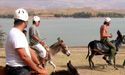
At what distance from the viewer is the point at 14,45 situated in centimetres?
319

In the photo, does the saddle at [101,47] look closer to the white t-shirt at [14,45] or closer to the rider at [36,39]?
the rider at [36,39]

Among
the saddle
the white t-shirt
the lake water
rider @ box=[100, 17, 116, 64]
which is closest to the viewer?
the white t-shirt

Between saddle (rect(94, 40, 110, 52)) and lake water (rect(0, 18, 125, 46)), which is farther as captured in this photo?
lake water (rect(0, 18, 125, 46))

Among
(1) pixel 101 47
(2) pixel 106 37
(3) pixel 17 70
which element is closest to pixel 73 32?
(1) pixel 101 47

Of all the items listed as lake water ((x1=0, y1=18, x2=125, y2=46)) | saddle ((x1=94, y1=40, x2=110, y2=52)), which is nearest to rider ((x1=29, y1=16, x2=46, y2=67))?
saddle ((x1=94, y1=40, x2=110, y2=52))

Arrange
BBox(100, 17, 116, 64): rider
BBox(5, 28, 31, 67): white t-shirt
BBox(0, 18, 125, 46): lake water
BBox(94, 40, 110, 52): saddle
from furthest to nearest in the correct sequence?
1. BBox(0, 18, 125, 46): lake water
2. BBox(94, 40, 110, 52): saddle
3. BBox(100, 17, 116, 64): rider
4. BBox(5, 28, 31, 67): white t-shirt

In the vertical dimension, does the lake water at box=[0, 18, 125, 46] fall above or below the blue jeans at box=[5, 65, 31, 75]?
below

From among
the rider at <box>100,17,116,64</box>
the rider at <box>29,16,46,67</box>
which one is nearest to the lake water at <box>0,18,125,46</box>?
the rider at <box>100,17,116,64</box>

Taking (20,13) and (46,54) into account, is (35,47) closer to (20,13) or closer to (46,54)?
(46,54)

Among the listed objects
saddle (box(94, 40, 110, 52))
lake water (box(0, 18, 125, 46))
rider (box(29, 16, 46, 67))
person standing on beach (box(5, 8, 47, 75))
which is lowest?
lake water (box(0, 18, 125, 46))

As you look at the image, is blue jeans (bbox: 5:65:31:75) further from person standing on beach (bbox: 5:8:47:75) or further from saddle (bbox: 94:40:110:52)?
saddle (bbox: 94:40:110:52)

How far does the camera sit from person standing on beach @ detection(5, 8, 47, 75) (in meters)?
3.20

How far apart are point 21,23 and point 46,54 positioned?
4.69 metres

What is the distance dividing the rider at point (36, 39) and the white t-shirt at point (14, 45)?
4060 mm
